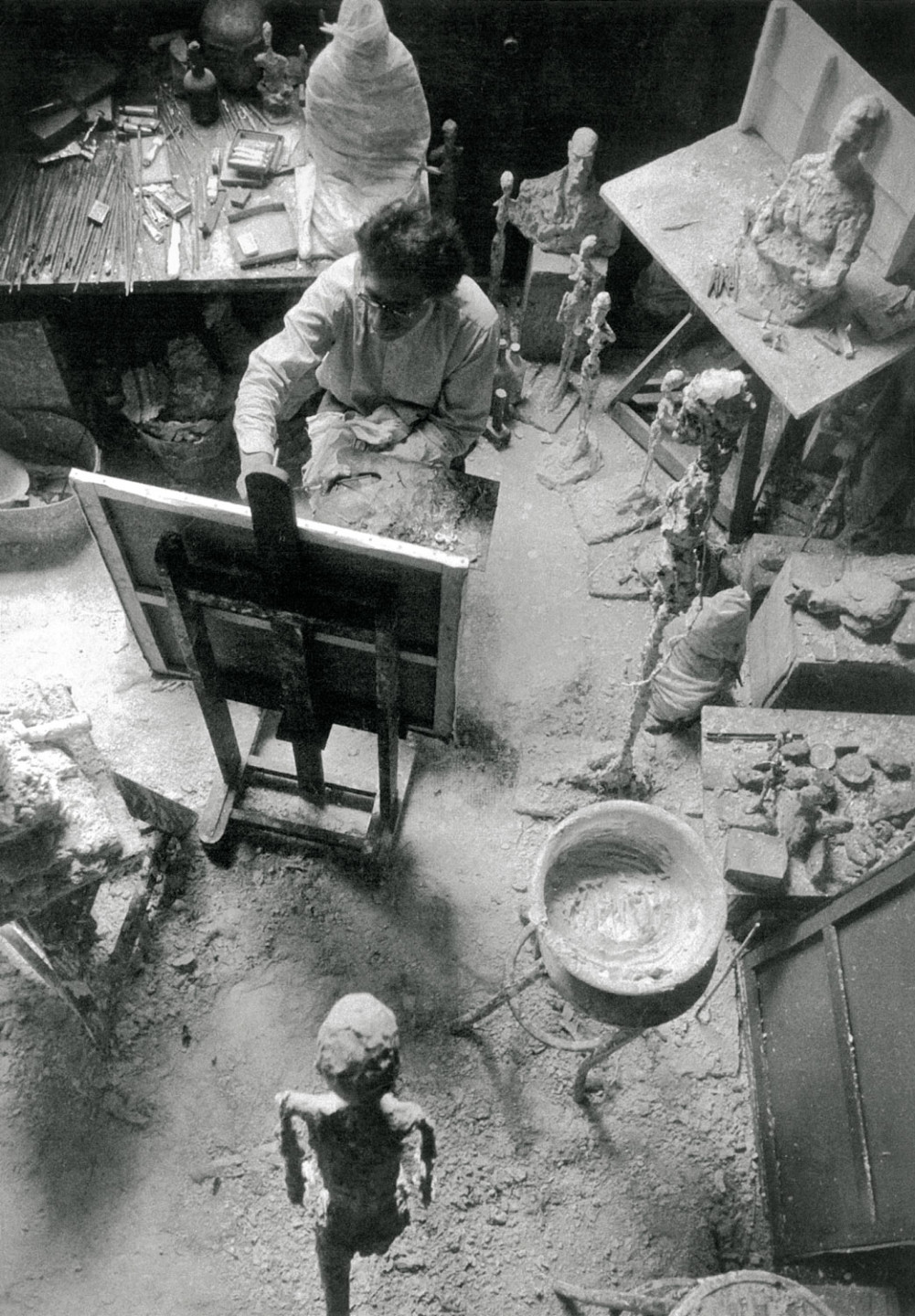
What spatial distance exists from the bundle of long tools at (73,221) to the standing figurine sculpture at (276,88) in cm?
83

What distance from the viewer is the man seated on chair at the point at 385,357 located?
367cm

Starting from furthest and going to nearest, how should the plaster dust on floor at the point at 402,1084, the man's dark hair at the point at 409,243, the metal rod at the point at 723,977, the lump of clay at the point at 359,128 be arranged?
the lump of clay at the point at 359,128 < the metal rod at the point at 723,977 < the man's dark hair at the point at 409,243 < the plaster dust on floor at the point at 402,1084

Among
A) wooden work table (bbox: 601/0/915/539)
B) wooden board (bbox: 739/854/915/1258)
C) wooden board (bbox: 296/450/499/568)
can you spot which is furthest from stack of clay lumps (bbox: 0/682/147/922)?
wooden work table (bbox: 601/0/915/539)

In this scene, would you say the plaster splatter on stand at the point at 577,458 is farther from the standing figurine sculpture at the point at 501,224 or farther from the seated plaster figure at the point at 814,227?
the seated plaster figure at the point at 814,227

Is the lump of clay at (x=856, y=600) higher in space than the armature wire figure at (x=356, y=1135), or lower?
lower

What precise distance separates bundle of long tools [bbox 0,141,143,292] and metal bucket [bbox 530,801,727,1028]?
345 cm

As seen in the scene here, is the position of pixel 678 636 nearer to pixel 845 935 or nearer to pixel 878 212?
pixel 845 935

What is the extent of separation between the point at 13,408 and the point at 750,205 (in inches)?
154

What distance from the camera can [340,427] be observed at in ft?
14.3

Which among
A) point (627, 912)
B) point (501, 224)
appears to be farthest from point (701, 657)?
point (501, 224)

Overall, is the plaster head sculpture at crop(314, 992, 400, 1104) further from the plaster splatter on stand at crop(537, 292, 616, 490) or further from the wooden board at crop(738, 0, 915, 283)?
the wooden board at crop(738, 0, 915, 283)

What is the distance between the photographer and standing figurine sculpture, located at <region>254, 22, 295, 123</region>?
5.23 m

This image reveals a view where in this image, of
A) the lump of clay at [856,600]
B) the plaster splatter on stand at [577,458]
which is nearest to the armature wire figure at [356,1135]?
the lump of clay at [856,600]

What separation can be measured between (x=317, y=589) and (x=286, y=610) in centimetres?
12
